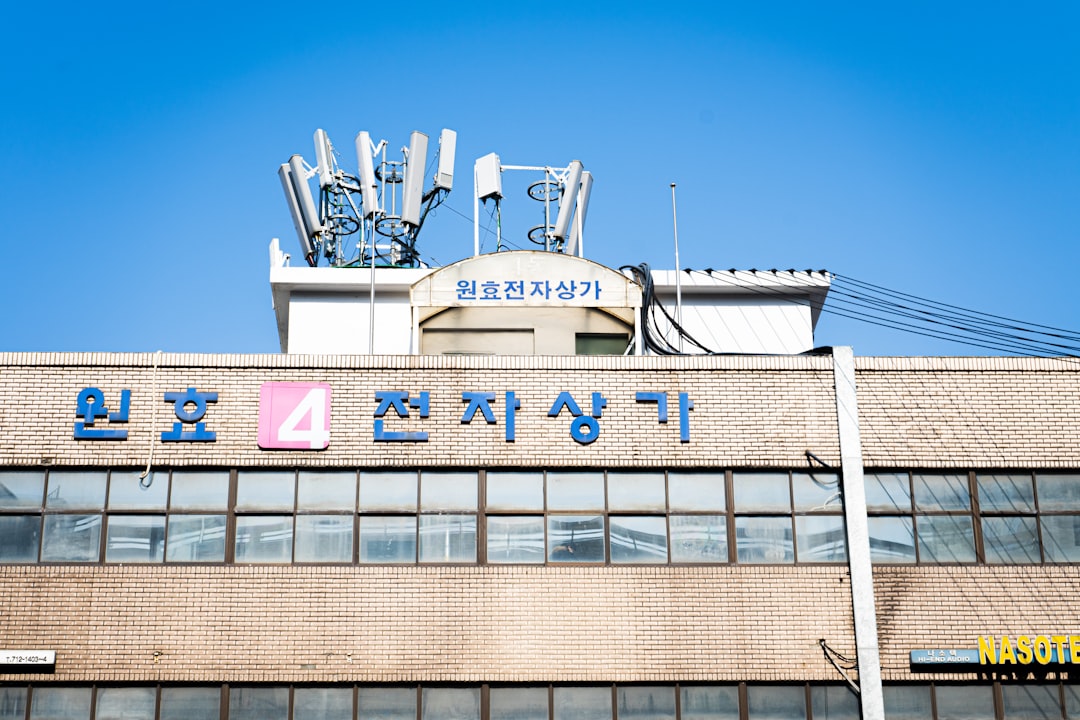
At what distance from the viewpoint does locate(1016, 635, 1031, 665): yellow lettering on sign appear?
68.2ft

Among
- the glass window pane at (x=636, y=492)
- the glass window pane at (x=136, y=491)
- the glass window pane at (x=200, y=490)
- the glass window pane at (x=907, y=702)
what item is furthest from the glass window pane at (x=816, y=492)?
the glass window pane at (x=136, y=491)

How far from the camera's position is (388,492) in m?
21.2

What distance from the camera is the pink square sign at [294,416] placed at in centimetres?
2116

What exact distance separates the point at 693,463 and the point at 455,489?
160 inches

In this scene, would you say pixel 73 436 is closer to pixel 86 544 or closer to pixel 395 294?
pixel 86 544

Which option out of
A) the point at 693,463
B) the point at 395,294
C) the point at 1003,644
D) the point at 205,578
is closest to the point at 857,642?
the point at 1003,644

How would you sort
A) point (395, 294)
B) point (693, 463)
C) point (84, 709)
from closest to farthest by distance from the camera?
point (84, 709), point (693, 463), point (395, 294)

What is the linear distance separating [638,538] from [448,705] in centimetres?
414

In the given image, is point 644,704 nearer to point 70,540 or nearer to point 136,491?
point 136,491

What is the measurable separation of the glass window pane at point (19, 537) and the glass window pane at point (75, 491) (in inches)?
16.0

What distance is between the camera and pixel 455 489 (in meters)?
21.3

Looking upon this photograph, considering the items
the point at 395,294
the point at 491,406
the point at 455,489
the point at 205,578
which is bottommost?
the point at 205,578

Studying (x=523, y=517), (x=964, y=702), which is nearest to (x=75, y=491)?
(x=523, y=517)

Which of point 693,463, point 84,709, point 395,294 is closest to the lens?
point 84,709
